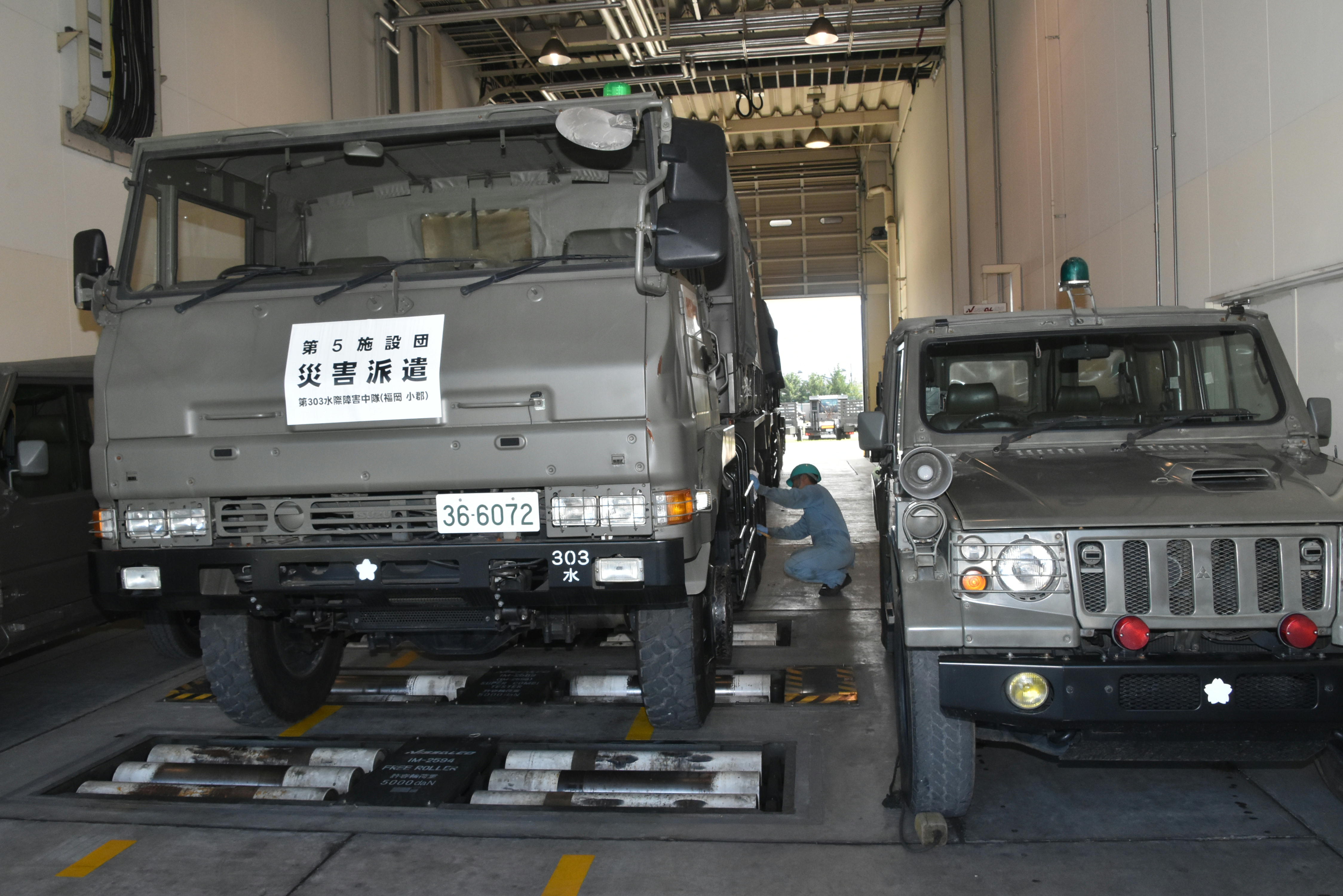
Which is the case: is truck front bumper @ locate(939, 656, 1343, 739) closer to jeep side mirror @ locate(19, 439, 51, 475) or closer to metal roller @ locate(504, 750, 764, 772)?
metal roller @ locate(504, 750, 764, 772)

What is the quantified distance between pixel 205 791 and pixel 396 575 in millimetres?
1324

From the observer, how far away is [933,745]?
3.25m

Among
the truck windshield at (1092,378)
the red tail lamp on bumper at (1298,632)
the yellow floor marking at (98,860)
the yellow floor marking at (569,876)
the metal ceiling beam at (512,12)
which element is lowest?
the yellow floor marking at (569,876)

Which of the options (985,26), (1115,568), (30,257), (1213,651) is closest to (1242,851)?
(1213,651)

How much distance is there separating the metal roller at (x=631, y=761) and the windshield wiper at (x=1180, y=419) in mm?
2034

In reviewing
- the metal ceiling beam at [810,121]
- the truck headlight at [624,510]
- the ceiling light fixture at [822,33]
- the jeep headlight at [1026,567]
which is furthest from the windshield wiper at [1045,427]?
the metal ceiling beam at [810,121]

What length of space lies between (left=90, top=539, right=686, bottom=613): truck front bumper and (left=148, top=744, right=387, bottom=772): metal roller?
2.43ft

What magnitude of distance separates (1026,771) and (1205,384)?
188 cm

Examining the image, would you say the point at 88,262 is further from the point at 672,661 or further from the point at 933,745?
the point at 933,745

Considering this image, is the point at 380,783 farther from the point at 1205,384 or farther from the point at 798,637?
the point at 1205,384

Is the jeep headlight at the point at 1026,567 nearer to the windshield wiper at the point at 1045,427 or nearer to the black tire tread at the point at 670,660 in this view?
the windshield wiper at the point at 1045,427

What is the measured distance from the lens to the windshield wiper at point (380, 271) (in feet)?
12.8

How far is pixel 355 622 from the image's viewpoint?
407cm

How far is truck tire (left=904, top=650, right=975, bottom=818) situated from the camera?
322 centimetres
